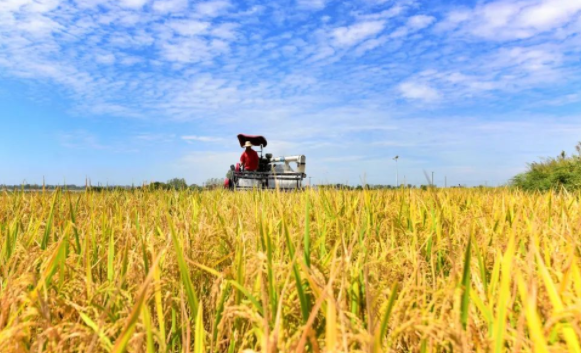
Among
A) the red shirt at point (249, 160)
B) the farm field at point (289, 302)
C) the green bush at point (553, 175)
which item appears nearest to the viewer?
the farm field at point (289, 302)

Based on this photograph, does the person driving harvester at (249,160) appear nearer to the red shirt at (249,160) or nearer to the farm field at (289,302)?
the red shirt at (249,160)

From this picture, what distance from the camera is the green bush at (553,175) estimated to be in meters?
9.91

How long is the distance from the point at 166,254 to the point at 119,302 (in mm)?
398

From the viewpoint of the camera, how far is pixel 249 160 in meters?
12.8

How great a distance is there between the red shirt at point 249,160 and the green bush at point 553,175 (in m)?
8.14

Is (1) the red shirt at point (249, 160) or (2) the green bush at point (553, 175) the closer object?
(2) the green bush at point (553, 175)

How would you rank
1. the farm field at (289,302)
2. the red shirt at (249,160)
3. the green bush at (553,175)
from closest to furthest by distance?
the farm field at (289,302) → the green bush at (553,175) → the red shirt at (249,160)

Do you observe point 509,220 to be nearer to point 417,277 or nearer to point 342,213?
point 342,213

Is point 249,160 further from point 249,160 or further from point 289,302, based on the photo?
point 289,302

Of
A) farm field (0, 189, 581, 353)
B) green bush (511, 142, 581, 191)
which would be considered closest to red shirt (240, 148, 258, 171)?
green bush (511, 142, 581, 191)

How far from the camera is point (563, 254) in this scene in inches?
62.9

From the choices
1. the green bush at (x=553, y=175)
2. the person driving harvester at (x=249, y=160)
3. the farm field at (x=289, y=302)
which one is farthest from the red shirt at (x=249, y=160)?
the farm field at (x=289, y=302)

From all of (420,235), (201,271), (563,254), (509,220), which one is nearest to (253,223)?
(201,271)

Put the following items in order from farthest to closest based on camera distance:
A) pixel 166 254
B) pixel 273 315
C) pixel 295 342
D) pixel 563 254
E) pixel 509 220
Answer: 1. pixel 509 220
2. pixel 166 254
3. pixel 563 254
4. pixel 273 315
5. pixel 295 342
